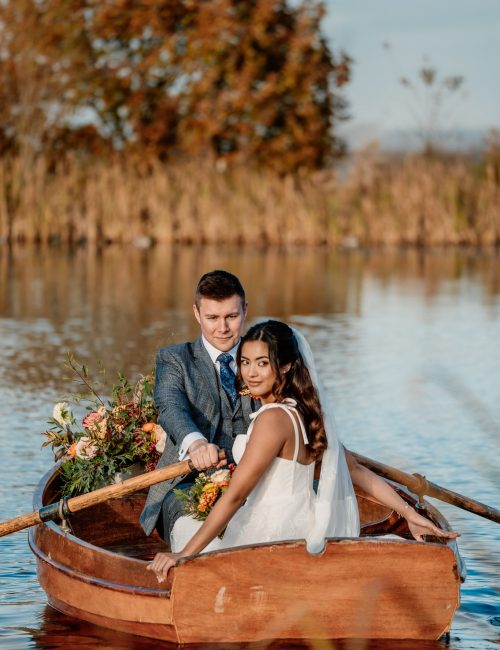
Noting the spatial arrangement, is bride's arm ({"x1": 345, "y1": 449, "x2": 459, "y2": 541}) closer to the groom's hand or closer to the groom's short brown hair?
the groom's hand

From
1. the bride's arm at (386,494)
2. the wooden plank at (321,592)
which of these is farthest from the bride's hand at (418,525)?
the wooden plank at (321,592)

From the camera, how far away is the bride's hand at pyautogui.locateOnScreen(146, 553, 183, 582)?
5.86 m

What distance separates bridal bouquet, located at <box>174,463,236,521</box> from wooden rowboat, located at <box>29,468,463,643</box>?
477 millimetres

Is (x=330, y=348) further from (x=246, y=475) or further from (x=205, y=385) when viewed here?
(x=246, y=475)

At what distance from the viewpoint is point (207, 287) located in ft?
21.9

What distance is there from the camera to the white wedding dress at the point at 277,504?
234 inches

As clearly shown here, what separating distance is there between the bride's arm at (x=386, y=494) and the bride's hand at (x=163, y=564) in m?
1.08

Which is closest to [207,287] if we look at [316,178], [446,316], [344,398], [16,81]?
[344,398]

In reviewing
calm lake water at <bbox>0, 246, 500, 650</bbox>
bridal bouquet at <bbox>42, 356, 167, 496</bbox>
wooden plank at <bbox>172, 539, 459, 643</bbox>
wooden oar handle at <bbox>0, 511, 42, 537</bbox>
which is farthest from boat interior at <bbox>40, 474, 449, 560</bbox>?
wooden plank at <bbox>172, 539, 459, 643</bbox>

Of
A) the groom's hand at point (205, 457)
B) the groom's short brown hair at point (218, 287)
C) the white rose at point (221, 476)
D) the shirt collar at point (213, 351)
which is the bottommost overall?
the white rose at point (221, 476)

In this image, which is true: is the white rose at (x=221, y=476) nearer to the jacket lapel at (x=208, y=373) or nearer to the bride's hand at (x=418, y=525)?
the jacket lapel at (x=208, y=373)

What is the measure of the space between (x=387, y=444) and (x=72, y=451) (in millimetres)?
3886

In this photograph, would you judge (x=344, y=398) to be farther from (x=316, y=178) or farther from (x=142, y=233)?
(x=316, y=178)

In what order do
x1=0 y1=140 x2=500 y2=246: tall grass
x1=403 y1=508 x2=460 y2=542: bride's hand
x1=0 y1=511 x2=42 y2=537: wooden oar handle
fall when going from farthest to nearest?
x1=0 y1=140 x2=500 y2=246: tall grass → x1=0 y1=511 x2=42 y2=537: wooden oar handle → x1=403 y1=508 x2=460 y2=542: bride's hand
